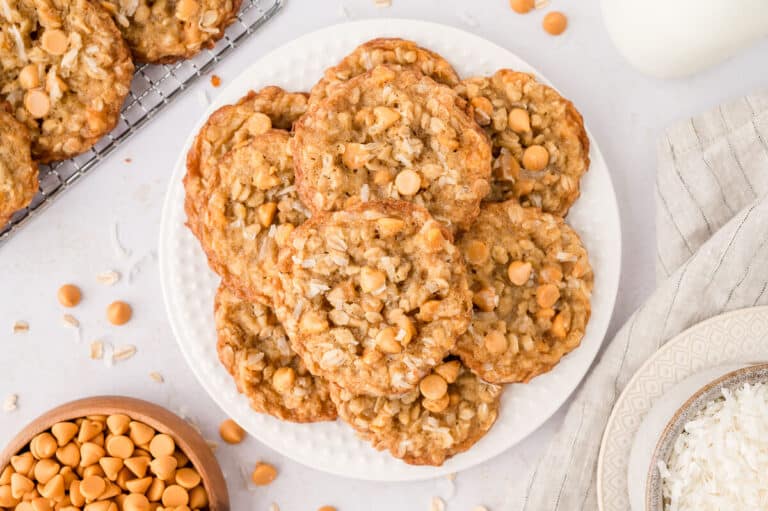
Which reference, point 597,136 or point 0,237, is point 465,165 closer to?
point 597,136

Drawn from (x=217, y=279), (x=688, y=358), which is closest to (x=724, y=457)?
(x=688, y=358)

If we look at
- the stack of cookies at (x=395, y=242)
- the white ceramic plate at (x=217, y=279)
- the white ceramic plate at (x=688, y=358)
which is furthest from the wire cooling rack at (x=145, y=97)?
the white ceramic plate at (x=688, y=358)

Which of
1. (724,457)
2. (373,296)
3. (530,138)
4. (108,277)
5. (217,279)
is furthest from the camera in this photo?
(108,277)

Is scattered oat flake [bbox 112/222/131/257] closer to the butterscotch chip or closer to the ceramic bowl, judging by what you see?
the butterscotch chip

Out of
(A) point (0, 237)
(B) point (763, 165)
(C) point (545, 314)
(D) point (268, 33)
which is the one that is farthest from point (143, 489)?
(B) point (763, 165)

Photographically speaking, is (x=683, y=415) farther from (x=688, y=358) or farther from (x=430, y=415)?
(x=430, y=415)
